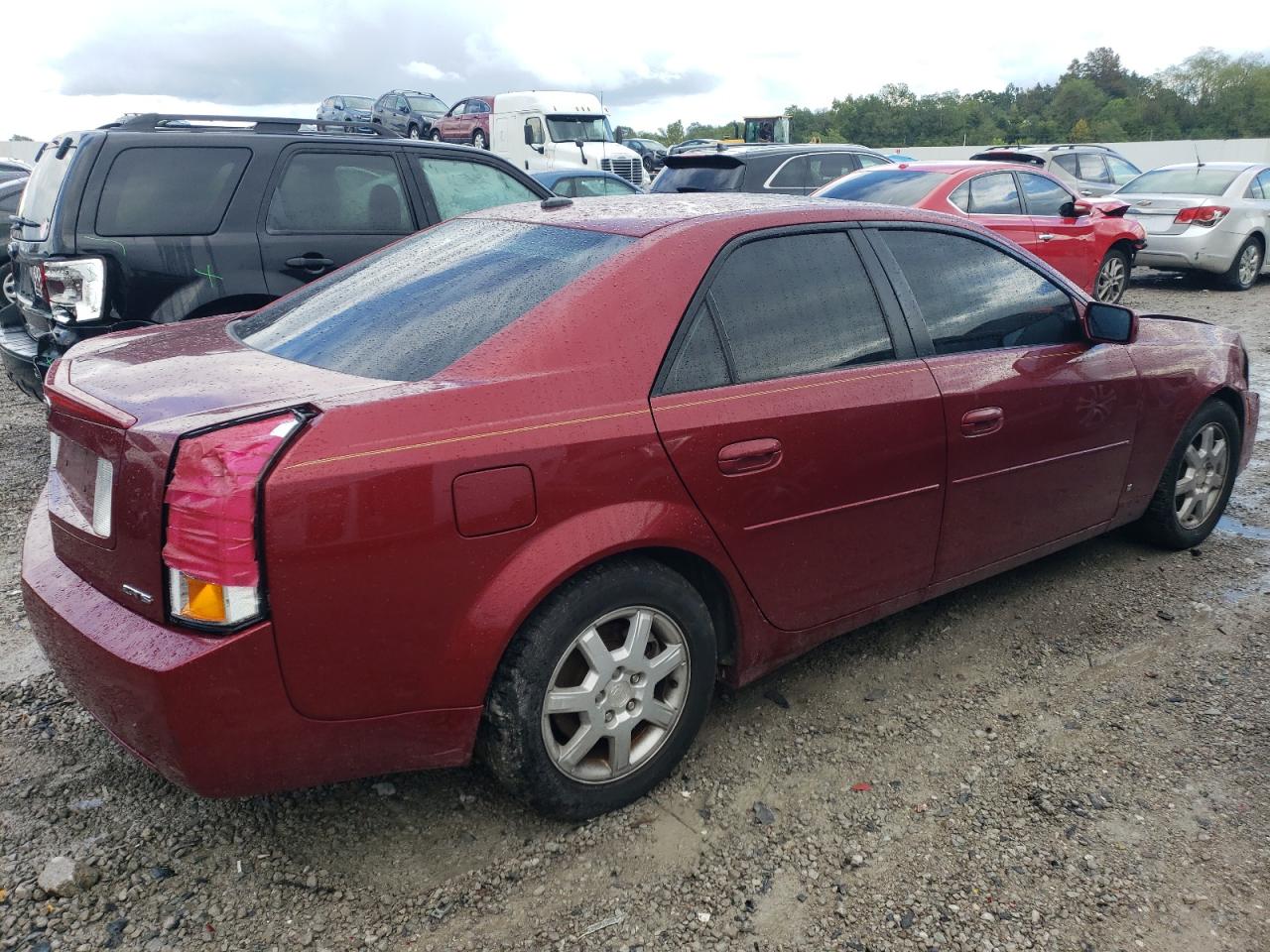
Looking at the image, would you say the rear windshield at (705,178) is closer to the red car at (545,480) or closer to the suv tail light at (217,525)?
the red car at (545,480)

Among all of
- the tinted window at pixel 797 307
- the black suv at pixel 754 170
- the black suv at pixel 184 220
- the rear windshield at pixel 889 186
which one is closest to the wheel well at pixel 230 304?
the black suv at pixel 184 220

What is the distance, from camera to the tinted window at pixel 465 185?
6527mm

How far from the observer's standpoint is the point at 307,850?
2662 millimetres

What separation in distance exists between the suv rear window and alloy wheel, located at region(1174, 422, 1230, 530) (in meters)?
7.05

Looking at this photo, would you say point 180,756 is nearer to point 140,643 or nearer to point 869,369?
point 140,643

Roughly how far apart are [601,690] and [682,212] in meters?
1.45

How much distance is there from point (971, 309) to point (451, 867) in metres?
Answer: 2.44

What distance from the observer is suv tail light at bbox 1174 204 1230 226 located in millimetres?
12602

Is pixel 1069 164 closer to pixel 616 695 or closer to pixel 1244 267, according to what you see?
pixel 1244 267

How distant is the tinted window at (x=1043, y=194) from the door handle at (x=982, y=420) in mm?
7561

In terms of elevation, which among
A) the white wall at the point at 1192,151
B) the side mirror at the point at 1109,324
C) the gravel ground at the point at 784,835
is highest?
the white wall at the point at 1192,151

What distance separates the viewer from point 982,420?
345 cm

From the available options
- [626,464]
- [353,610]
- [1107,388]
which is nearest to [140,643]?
[353,610]

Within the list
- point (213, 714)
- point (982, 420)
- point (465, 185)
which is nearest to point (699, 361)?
point (982, 420)
